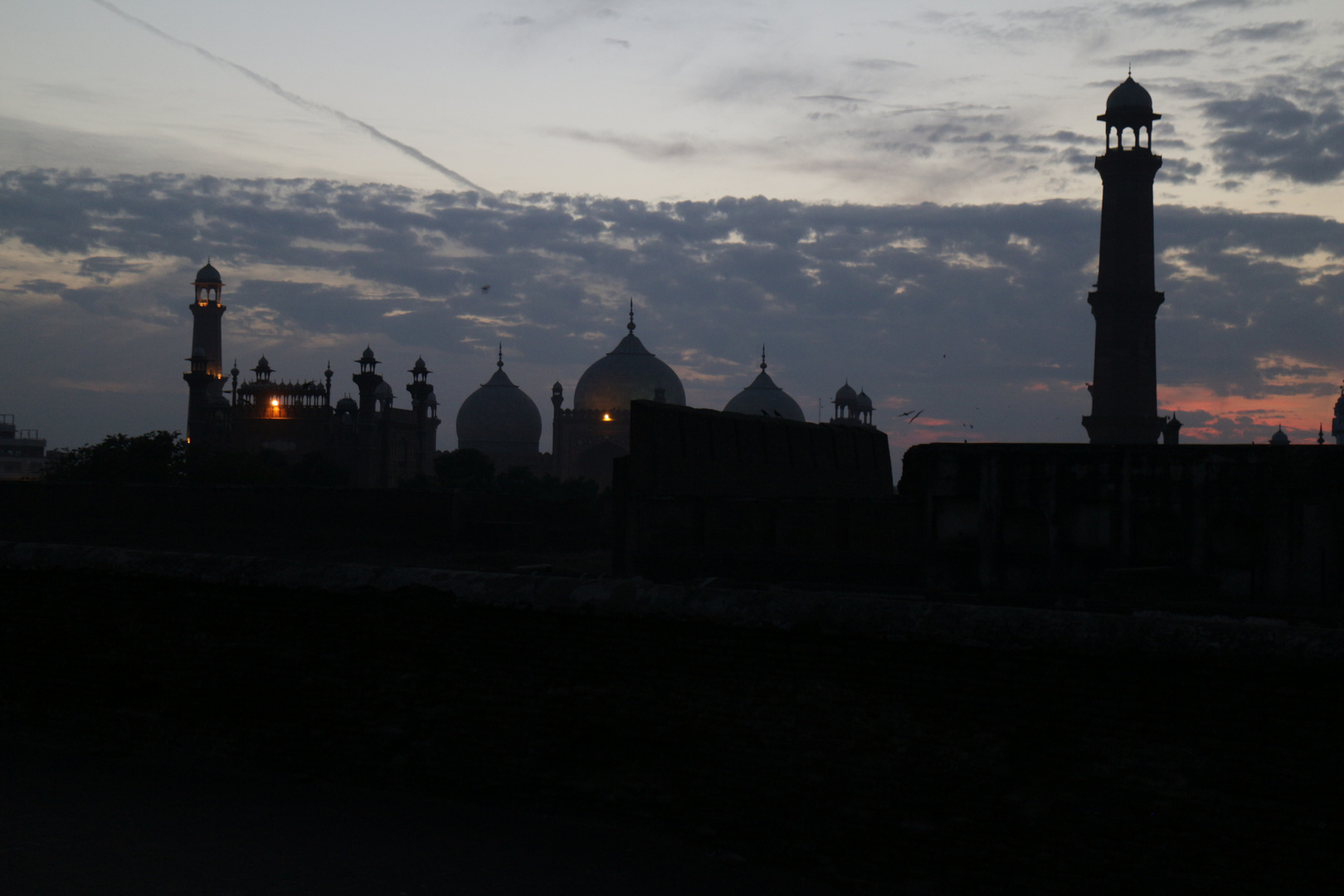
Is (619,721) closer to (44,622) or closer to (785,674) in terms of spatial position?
(785,674)

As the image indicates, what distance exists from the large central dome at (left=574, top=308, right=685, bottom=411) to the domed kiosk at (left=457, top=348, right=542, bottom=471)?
5.32 m

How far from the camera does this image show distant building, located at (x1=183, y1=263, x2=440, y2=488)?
69.2m

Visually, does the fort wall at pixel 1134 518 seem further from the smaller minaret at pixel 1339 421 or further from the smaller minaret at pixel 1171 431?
the smaller minaret at pixel 1339 421

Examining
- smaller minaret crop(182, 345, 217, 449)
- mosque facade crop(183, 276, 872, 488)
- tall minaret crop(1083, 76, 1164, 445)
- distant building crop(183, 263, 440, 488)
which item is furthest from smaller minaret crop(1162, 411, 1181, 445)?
smaller minaret crop(182, 345, 217, 449)

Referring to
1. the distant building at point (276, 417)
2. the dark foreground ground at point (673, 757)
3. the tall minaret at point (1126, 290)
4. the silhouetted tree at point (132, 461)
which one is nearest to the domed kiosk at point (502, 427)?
the distant building at point (276, 417)

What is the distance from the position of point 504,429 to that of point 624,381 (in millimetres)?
11034

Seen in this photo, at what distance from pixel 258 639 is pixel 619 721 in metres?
2.37

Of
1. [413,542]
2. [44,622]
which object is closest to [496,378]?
[413,542]

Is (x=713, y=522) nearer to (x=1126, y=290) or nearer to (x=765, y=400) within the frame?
(x=1126, y=290)

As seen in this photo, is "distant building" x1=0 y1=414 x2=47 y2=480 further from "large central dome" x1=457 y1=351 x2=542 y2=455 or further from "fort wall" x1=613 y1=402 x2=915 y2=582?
"fort wall" x1=613 y1=402 x2=915 y2=582

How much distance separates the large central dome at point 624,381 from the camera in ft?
278

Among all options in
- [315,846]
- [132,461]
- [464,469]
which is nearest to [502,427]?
[464,469]

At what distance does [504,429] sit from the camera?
88688 mm

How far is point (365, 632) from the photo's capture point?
20.3 ft
